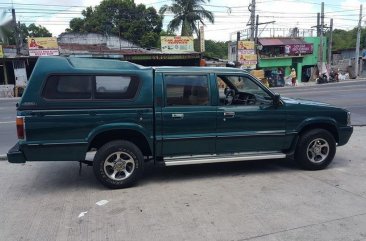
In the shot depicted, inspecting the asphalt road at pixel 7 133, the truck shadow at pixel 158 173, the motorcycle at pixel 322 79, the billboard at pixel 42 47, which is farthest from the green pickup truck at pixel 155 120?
the motorcycle at pixel 322 79

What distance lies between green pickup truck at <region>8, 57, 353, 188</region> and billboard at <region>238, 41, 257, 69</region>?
32.7 metres

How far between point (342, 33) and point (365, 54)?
33.7 m

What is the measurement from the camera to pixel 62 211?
15.4 feet

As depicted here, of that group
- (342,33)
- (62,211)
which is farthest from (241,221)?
(342,33)

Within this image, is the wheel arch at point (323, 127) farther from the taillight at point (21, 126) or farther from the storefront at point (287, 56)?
the storefront at point (287, 56)

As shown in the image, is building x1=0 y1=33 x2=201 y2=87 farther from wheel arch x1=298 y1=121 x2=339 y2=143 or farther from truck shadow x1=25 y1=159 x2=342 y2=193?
wheel arch x1=298 y1=121 x2=339 y2=143

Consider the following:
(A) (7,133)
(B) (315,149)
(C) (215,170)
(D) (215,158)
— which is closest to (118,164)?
(D) (215,158)

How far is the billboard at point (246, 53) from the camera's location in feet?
125

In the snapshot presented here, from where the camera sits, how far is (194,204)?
482 cm

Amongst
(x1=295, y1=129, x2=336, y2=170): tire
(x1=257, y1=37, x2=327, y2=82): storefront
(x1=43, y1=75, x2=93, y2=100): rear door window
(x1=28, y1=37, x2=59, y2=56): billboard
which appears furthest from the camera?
(x1=257, y1=37, x2=327, y2=82): storefront

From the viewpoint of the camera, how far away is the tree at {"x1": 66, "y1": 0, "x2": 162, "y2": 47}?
5362cm

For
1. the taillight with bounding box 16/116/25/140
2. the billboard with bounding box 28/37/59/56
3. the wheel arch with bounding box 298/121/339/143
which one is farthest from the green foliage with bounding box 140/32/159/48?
the taillight with bounding box 16/116/25/140

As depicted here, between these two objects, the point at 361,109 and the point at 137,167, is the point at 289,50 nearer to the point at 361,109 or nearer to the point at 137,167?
the point at 361,109

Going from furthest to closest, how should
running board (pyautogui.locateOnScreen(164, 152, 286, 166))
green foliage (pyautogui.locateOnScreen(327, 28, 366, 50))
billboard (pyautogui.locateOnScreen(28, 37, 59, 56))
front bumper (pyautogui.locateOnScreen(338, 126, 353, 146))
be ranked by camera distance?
green foliage (pyautogui.locateOnScreen(327, 28, 366, 50)), billboard (pyautogui.locateOnScreen(28, 37, 59, 56)), front bumper (pyautogui.locateOnScreen(338, 126, 353, 146)), running board (pyautogui.locateOnScreen(164, 152, 286, 166))
